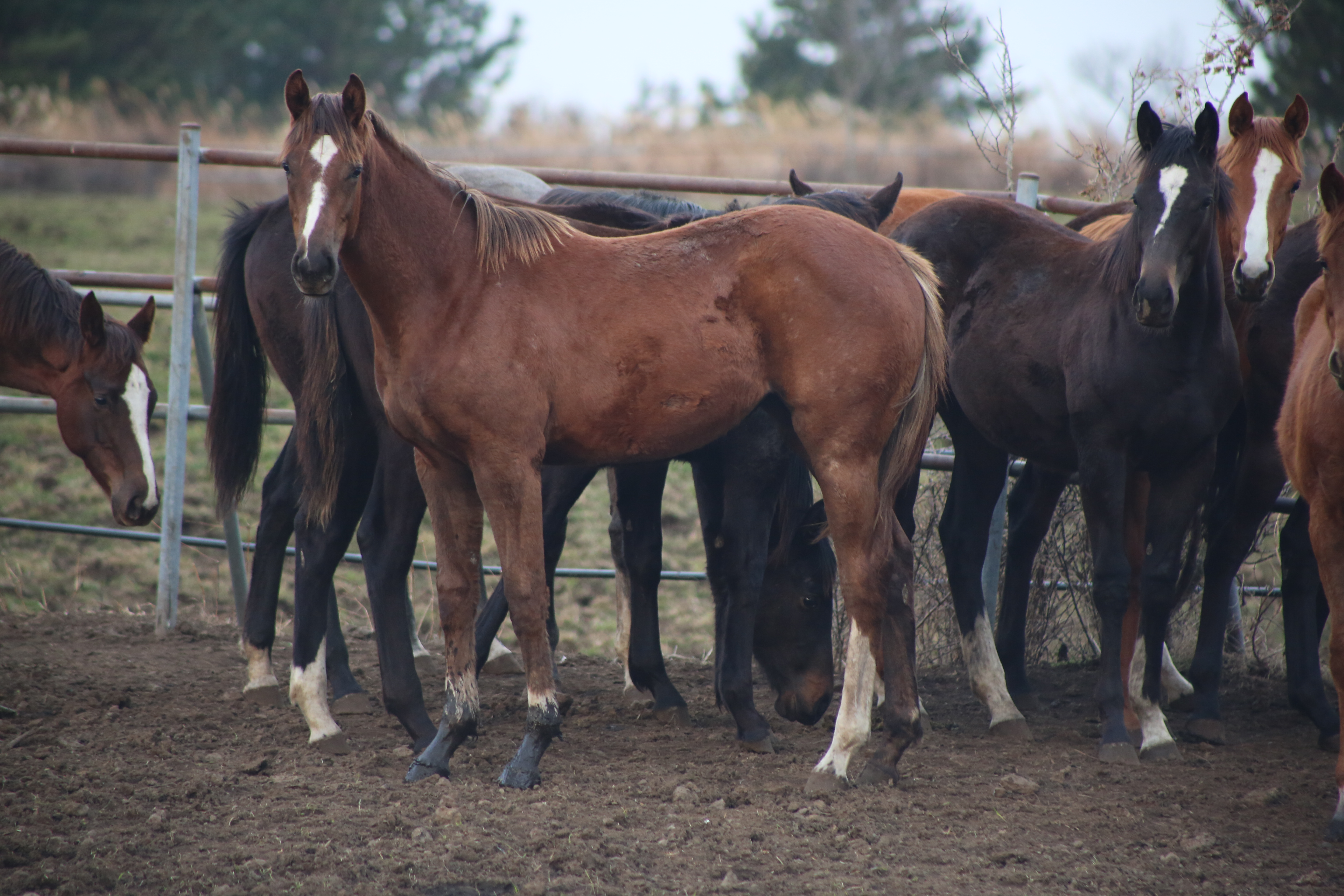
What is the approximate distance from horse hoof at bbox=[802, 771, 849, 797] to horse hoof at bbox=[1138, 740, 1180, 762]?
1.20 metres

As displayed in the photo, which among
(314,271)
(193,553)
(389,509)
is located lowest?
(193,553)

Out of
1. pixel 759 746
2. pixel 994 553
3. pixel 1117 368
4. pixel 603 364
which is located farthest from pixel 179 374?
pixel 1117 368

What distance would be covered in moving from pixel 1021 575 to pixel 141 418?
12.6 ft

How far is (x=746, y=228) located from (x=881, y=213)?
119 cm

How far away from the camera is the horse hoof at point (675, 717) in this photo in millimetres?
4375

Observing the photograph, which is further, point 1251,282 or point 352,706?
point 352,706

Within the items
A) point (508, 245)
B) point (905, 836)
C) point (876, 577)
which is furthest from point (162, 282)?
point (905, 836)

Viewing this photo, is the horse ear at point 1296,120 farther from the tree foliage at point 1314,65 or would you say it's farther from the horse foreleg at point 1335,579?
the tree foliage at point 1314,65

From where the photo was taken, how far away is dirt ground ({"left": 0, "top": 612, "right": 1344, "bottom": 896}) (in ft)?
9.07

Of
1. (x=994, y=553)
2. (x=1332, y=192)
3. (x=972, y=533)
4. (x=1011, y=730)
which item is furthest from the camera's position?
(x=994, y=553)

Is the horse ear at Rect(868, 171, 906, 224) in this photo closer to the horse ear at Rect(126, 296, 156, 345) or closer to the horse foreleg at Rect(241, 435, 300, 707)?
the horse foreleg at Rect(241, 435, 300, 707)

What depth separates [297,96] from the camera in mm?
3197

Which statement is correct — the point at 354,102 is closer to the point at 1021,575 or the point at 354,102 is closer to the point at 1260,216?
the point at 1260,216

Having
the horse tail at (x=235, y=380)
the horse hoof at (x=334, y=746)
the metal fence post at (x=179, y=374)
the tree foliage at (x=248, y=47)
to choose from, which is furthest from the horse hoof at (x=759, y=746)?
the tree foliage at (x=248, y=47)
